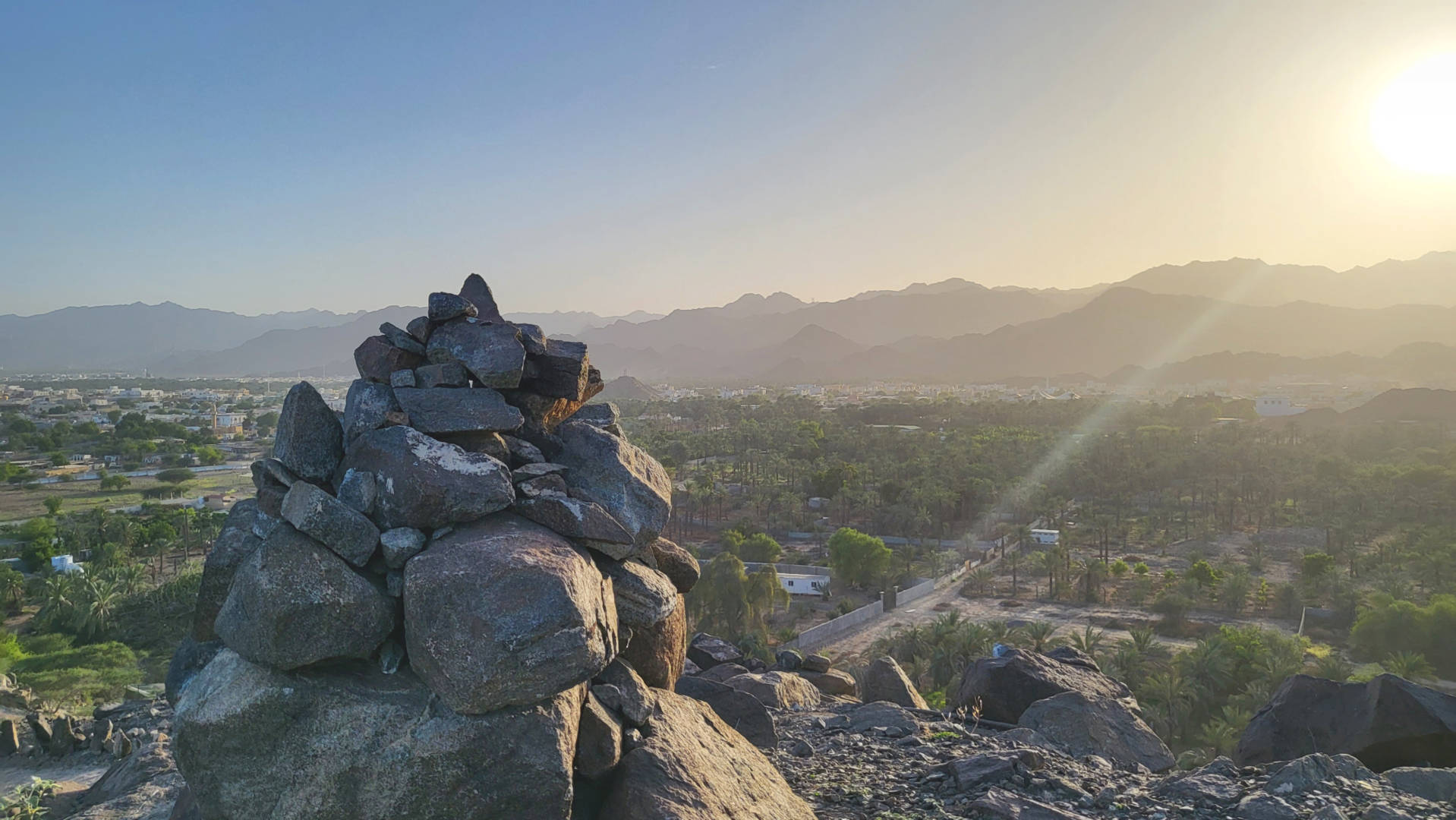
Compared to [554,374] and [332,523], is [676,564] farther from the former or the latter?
[332,523]

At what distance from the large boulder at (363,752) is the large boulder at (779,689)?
6.67m

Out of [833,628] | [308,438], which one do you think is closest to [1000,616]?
[833,628]

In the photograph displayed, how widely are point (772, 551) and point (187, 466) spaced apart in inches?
2470

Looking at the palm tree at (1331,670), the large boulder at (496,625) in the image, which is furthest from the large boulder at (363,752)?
the palm tree at (1331,670)

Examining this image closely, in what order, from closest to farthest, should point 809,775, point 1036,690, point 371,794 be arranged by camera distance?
point 371,794, point 809,775, point 1036,690

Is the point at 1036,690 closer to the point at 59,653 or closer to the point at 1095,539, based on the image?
the point at 59,653

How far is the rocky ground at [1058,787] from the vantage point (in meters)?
7.21

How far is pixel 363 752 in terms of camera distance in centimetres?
535

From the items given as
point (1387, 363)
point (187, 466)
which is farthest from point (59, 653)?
point (1387, 363)

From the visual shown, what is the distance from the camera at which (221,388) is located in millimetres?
183125

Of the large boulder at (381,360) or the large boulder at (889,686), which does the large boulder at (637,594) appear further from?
the large boulder at (889,686)

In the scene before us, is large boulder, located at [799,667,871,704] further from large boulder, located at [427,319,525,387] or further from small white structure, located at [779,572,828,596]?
small white structure, located at [779,572,828,596]

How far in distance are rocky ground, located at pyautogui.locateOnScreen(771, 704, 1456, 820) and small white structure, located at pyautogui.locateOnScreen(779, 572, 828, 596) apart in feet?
100

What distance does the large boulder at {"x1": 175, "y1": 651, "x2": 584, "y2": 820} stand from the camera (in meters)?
5.24
